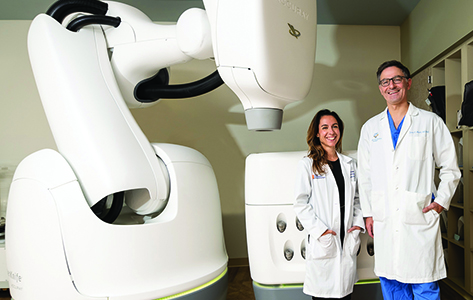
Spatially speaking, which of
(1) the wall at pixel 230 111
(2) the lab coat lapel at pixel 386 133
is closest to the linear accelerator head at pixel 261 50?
(2) the lab coat lapel at pixel 386 133

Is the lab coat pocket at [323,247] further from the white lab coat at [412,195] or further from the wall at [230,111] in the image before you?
the wall at [230,111]

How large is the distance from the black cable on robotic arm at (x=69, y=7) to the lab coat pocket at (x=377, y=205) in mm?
1540

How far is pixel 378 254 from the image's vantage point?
1.49 metres

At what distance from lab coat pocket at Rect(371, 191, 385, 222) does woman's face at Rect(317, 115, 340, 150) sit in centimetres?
30

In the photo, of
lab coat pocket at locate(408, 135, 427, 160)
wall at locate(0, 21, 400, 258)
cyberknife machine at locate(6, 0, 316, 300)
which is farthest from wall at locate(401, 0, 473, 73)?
cyberknife machine at locate(6, 0, 316, 300)

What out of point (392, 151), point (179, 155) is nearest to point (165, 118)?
point (179, 155)

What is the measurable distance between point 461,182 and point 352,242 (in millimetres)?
1219

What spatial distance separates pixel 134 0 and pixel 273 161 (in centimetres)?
187

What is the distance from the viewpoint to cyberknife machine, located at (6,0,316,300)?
1322mm

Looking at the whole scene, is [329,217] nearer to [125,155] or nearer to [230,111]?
[125,155]

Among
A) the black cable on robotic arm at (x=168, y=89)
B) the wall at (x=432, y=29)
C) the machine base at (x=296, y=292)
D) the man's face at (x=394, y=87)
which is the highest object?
the wall at (x=432, y=29)

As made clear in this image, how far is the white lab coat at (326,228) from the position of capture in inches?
59.6

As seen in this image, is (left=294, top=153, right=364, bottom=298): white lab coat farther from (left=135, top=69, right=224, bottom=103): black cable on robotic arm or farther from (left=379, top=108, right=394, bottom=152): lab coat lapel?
(left=135, top=69, right=224, bottom=103): black cable on robotic arm

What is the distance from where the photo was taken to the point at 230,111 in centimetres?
307
